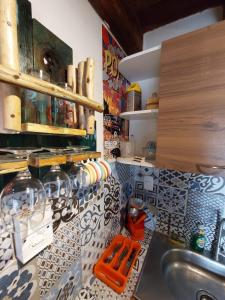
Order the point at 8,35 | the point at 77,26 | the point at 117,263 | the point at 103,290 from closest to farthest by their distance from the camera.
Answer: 1. the point at 8,35
2. the point at 77,26
3. the point at 103,290
4. the point at 117,263

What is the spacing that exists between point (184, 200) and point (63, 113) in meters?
1.04

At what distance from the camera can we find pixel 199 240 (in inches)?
38.3

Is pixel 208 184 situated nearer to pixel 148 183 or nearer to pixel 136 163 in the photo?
pixel 148 183

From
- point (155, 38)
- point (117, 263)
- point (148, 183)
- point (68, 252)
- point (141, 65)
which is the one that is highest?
point (155, 38)

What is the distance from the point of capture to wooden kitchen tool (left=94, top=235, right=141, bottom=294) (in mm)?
774

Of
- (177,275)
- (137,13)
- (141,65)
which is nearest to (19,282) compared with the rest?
(177,275)

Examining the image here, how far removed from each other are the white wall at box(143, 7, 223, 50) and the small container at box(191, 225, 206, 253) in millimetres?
1406

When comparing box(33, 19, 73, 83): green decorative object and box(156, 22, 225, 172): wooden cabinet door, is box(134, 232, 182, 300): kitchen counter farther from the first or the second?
box(33, 19, 73, 83): green decorative object

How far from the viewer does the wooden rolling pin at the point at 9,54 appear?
28 cm

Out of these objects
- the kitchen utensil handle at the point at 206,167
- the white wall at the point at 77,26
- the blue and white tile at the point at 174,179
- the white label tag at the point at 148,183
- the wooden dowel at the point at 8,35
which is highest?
the white wall at the point at 77,26

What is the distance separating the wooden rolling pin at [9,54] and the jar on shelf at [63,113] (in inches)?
7.3

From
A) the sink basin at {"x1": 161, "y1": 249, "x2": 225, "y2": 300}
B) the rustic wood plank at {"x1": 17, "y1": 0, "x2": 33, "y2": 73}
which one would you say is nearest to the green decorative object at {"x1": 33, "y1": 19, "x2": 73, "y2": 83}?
the rustic wood plank at {"x1": 17, "y1": 0, "x2": 33, "y2": 73}

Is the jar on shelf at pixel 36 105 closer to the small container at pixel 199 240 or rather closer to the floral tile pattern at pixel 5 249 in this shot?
the floral tile pattern at pixel 5 249

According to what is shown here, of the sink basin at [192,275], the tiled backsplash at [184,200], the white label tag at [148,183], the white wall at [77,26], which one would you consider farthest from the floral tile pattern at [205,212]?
the white wall at [77,26]
